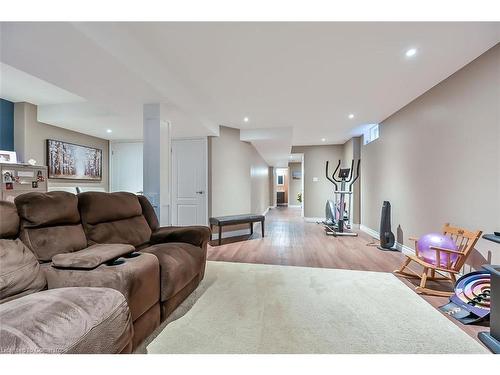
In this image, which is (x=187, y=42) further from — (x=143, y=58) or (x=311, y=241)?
(x=311, y=241)

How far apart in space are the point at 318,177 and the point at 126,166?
18.5 feet

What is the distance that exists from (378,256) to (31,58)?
15.6 feet

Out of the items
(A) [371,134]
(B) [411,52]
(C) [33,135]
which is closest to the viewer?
(B) [411,52]

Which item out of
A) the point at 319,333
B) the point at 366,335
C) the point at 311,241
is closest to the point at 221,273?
the point at 319,333

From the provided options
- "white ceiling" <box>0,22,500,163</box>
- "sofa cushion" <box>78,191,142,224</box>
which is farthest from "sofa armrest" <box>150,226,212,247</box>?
"white ceiling" <box>0,22,500,163</box>

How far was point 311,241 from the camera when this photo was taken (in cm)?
475

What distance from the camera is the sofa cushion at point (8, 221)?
142 centimetres

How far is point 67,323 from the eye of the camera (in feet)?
3.28

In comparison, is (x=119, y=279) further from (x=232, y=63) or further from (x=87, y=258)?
(x=232, y=63)

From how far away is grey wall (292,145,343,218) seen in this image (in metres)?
7.58

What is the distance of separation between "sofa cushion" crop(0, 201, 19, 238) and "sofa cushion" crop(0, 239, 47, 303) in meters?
0.09

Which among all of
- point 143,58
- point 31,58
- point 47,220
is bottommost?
point 47,220

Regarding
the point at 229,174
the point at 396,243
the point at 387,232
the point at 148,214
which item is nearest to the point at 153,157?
the point at 148,214
